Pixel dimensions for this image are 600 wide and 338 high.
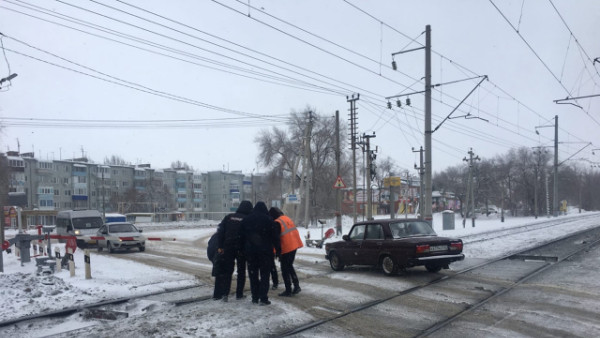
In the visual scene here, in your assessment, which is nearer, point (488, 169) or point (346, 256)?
point (346, 256)

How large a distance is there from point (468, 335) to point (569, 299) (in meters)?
3.18

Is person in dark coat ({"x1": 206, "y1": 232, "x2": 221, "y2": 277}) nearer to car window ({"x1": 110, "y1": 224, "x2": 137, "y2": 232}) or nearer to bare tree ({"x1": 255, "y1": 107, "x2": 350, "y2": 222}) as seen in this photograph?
car window ({"x1": 110, "y1": 224, "x2": 137, "y2": 232})

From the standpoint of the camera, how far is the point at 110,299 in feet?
30.5

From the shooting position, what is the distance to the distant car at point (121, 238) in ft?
66.9

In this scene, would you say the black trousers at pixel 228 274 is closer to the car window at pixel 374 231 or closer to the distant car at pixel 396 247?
the distant car at pixel 396 247

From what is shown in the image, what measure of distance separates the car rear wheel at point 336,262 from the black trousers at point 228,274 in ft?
15.0

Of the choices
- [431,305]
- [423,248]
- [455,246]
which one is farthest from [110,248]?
[431,305]

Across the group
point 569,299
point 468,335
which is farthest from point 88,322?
point 569,299

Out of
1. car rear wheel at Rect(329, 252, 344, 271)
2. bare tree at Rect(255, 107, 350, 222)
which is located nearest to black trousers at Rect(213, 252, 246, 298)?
car rear wheel at Rect(329, 252, 344, 271)

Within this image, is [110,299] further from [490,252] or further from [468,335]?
→ [490,252]

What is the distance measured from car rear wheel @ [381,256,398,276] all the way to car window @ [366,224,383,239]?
0.58 metres

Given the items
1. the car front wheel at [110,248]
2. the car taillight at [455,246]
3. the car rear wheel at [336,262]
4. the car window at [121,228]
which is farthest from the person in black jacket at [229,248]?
the car window at [121,228]

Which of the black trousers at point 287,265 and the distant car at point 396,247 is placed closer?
the black trousers at point 287,265

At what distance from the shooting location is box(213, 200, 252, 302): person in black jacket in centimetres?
822
